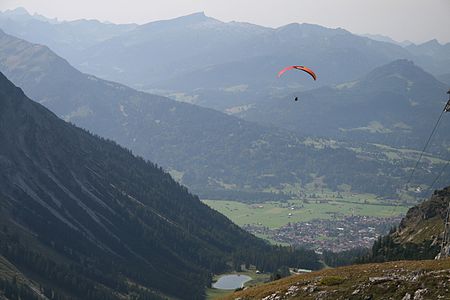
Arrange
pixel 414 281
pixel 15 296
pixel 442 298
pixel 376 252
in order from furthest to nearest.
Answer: pixel 376 252 < pixel 15 296 < pixel 414 281 < pixel 442 298

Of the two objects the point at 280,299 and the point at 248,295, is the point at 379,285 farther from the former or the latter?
the point at 248,295

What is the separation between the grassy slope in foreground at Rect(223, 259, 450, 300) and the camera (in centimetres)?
7100

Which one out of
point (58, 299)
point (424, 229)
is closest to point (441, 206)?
point (424, 229)

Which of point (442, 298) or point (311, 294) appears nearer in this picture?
point (442, 298)

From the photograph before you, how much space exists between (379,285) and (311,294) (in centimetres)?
940

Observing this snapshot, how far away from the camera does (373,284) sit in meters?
77.2

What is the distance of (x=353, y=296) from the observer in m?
76.9

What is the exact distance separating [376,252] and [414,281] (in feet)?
386

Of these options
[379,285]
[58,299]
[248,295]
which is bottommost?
[58,299]

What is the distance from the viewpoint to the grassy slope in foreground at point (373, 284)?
7100 cm

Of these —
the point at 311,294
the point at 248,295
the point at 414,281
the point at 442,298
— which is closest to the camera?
the point at 442,298

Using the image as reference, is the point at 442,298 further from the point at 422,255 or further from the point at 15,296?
the point at 15,296

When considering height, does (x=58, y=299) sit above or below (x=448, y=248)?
below

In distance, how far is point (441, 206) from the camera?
196m
